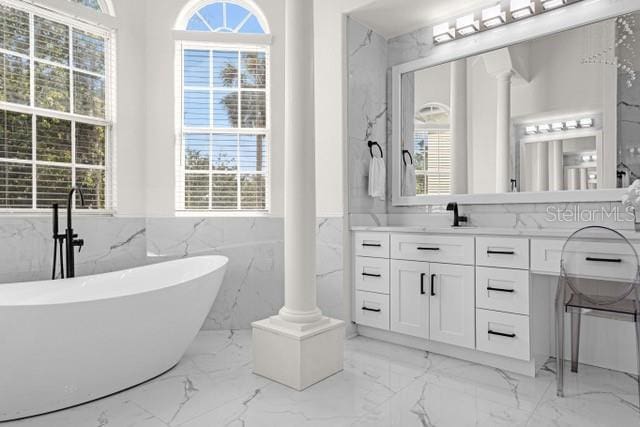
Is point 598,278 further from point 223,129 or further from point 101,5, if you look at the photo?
point 101,5

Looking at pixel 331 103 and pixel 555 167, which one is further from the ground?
pixel 331 103

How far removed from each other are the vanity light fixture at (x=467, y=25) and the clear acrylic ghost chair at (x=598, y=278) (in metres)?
1.80

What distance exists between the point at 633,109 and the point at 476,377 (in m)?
1.89

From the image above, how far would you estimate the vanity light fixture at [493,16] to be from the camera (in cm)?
297

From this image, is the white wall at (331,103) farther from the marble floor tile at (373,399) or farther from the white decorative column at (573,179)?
the white decorative column at (573,179)

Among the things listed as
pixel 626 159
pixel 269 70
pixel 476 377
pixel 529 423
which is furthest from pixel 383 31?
pixel 529 423

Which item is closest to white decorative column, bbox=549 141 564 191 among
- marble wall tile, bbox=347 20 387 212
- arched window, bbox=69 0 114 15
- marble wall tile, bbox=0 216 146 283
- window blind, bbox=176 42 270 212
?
marble wall tile, bbox=347 20 387 212

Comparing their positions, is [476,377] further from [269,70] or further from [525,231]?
[269,70]

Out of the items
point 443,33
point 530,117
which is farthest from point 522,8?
point 530,117

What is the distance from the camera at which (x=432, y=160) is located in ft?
10.9

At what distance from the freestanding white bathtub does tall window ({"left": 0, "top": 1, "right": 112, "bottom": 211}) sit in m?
0.80

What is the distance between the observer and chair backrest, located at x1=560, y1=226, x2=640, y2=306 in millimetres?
2041

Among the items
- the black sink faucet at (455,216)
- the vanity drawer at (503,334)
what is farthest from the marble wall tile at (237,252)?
the vanity drawer at (503,334)

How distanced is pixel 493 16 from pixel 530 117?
2.66 ft
